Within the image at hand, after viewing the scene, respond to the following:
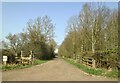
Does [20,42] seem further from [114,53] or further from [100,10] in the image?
[114,53]

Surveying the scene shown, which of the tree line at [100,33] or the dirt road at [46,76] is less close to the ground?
the tree line at [100,33]

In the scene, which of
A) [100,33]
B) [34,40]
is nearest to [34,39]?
[34,40]

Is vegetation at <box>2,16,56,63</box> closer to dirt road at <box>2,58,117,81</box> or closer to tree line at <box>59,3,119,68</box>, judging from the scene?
tree line at <box>59,3,119,68</box>

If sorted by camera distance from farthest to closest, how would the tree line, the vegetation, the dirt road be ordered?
1. the vegetation
2. the tree line
3. the dirt road

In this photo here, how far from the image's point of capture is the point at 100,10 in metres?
30.3

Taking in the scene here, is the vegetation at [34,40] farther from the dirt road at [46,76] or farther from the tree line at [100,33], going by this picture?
the dirt road at [46,76]

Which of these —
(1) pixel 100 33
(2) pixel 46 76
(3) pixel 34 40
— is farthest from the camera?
(3) pixel 34 40

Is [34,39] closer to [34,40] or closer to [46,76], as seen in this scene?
[34,40]

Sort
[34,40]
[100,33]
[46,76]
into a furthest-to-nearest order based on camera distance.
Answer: [34,40] → [100,33] → [46,76]

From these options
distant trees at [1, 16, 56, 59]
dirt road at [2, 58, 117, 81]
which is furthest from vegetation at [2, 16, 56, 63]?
dirt road at [2, 58, 117, 81]

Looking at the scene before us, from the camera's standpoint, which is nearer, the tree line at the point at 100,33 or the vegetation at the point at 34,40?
the tree line at the point at 100,33

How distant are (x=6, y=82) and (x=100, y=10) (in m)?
20.2

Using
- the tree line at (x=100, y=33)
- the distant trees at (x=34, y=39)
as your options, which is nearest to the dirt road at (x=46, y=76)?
the tree line at (x=100, y=33)

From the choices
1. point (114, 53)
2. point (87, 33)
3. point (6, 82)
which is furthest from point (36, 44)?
point (6, 82)
